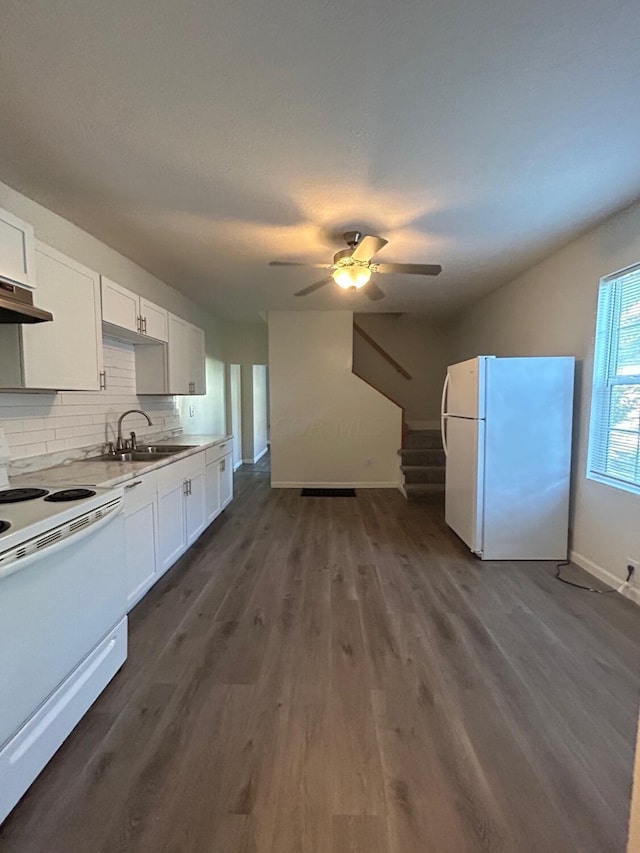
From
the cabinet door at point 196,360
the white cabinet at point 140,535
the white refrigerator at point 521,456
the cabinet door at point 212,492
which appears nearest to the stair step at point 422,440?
the white refrigerator at point 521,456

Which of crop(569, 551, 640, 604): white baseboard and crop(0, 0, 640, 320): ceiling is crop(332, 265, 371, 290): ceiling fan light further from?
crop(569, 551, 640, 604): white baseboard

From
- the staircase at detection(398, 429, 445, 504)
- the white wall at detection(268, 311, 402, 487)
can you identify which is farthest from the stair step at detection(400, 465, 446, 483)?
the white wall at detection(268, 311, 402, 487)

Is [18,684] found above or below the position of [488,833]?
above

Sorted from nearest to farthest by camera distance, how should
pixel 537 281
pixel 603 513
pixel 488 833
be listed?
pixel 488 833 → pixel 603 513 → pixel 537 281

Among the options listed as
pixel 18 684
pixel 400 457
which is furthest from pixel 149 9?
pixel 400 457

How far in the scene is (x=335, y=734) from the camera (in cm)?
153

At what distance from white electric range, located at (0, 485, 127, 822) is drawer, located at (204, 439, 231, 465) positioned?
6.38 ft

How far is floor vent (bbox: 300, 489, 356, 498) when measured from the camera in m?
5.24

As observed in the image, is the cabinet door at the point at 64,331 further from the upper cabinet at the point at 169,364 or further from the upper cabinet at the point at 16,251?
the upper cabinet at the point at 169,364

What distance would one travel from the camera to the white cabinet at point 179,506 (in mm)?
2764

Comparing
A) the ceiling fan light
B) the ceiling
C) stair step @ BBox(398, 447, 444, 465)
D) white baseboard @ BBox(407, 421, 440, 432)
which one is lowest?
stair step @ BBox(398, 447, 444, 465)

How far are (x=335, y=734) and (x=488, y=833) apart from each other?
570mm

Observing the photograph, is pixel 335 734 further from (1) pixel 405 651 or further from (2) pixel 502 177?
(2) pixel 502 177

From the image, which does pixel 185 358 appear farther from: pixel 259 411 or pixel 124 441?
pixel 259 411
